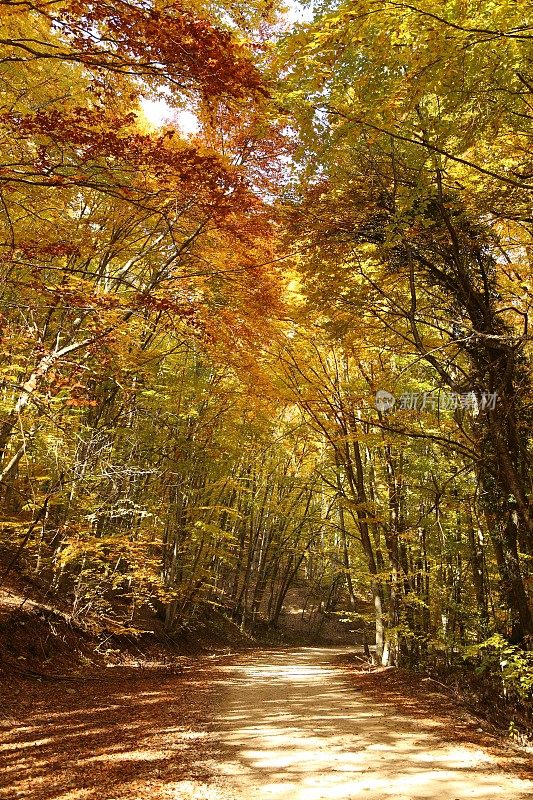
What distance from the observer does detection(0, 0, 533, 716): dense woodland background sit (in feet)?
13.5

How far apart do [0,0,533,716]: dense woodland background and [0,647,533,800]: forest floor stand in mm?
1203

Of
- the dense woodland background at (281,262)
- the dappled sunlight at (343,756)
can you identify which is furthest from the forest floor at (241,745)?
the dense woodland background at (281,262)

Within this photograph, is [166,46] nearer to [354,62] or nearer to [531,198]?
[354,62]

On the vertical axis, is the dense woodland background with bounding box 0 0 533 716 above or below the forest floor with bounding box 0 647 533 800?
above

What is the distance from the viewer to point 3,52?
17.3 feet

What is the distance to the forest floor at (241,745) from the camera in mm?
4020

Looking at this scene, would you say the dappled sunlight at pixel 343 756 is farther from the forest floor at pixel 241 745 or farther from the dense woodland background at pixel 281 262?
the dense woodland background at pixel 281 262

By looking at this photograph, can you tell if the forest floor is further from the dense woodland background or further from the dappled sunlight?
the dense woodland background

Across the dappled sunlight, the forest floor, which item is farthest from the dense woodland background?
the dappled sunlight

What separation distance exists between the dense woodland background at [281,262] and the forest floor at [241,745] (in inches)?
47.4

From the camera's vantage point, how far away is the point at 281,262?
328 inches

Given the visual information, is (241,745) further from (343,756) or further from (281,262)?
(281,262)

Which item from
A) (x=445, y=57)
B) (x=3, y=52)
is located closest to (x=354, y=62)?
(x=445, y=57)

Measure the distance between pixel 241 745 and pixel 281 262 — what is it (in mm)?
6649
